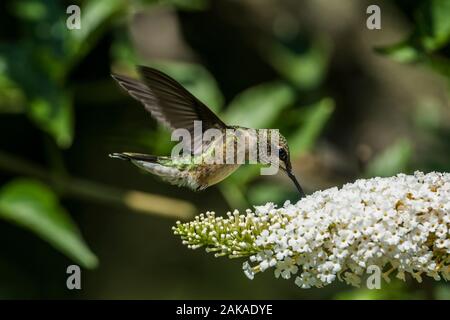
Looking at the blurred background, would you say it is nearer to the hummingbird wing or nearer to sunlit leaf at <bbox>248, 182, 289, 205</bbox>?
sunlit leaf at <bbox>248, 182, 289, 205</bbox>

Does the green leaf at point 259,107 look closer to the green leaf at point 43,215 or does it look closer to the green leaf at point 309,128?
the green leaf at point 309,128

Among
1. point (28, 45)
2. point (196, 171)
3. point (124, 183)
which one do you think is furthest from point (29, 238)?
point (196, 171)

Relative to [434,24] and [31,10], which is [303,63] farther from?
[31,10]

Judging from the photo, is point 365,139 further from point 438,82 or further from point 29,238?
point 29,238

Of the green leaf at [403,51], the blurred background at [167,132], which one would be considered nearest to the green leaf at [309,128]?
the blurred background at [167,132]

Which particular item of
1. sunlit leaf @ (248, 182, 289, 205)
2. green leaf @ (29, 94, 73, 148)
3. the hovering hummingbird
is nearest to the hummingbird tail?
the hovering hummingbird
